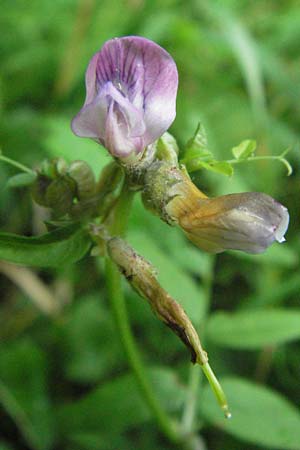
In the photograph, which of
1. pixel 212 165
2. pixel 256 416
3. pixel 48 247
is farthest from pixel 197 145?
pixel 256 416

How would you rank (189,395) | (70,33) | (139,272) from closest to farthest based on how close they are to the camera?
(139,272)
(189,395)
(70,33)

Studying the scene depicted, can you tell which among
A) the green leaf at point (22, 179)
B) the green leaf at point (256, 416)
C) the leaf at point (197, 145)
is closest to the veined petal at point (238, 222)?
the leaf at point (197, 145)

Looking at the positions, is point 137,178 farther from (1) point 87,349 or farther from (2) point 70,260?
(1) point 87,349

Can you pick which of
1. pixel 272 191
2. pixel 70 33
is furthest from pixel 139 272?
pixel 70 33

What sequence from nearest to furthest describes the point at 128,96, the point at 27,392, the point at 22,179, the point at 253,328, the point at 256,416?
the point at 128,96 < the point at 22,179 < the point at 256,416 < the point at 253,328 < the point at 27,392

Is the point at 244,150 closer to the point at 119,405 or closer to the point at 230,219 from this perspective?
the point at 230,219
